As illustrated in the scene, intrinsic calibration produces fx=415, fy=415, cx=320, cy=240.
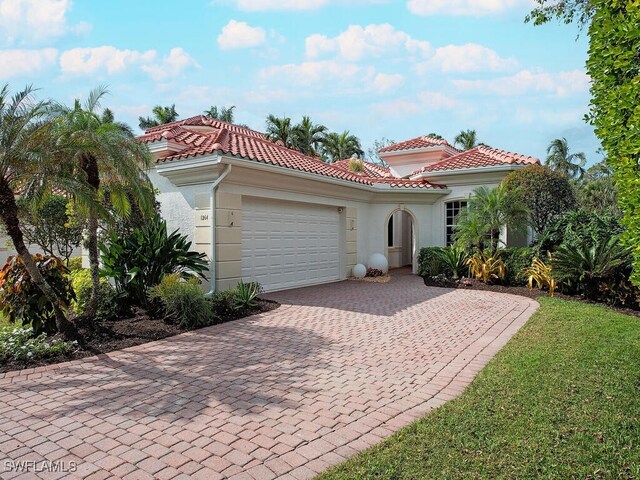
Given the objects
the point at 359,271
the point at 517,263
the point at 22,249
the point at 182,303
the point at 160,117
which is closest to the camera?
the point at 22,249

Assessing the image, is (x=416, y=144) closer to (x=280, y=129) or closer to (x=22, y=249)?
(x=280, y=129)

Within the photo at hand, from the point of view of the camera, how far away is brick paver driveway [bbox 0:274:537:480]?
143 inches

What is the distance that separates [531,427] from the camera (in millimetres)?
3934

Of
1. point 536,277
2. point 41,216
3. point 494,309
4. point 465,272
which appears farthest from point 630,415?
point 41,216

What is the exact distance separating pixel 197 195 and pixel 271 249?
2785mm

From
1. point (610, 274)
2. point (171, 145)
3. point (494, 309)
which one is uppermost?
point (171, 145)

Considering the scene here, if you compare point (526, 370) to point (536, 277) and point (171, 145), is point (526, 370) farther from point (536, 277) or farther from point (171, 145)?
point (171, 145)

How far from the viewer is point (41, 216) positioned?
1523 centimetres

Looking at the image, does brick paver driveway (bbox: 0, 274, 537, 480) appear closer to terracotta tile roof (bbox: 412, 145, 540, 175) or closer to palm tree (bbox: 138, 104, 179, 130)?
terracotta tile roof (bbox: 412, 145, 540, 175)

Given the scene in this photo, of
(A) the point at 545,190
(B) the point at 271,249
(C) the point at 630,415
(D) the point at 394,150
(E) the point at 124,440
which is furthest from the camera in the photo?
(D) the point at 394,150

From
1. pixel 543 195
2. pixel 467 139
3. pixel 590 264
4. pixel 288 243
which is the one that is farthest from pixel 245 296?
pixel 467 139

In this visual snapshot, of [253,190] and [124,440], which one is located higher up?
[253,190]

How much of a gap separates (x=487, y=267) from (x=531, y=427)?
1073 centimetres

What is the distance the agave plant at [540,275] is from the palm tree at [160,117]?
3529cm
